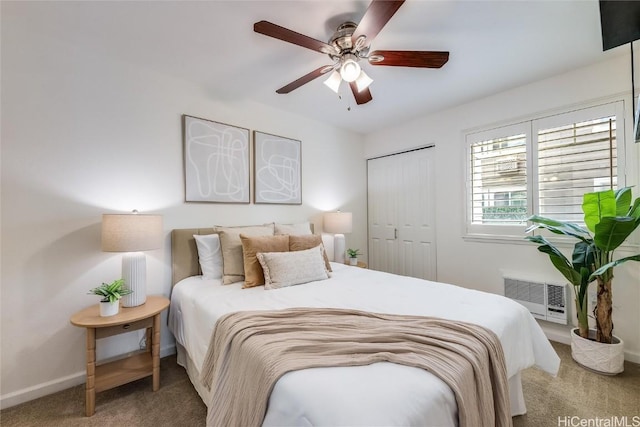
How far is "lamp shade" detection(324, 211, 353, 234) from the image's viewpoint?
136 inches

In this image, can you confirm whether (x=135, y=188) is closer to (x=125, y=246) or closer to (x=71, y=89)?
(x=125, y=246)

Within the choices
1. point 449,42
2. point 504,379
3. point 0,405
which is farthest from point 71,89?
point 504,379

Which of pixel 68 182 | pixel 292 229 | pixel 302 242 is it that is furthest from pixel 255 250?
pixel 68 182

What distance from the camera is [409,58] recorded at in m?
1.75

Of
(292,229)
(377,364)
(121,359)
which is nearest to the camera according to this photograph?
(377,364)

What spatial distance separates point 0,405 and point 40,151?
170 cm

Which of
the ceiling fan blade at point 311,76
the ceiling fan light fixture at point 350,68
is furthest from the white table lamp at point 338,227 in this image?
the ceiling fan light fixture at point 350,68

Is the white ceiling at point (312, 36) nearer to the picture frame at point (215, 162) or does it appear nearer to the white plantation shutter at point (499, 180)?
the picture frame at point (215, 162)

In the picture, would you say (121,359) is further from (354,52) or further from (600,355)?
(600,355)

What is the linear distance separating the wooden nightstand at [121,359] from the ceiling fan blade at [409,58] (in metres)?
2.33

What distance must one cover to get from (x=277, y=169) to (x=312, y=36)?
5.05ft

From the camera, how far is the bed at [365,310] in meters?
0.83

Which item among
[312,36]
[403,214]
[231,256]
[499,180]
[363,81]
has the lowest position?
[231,256]

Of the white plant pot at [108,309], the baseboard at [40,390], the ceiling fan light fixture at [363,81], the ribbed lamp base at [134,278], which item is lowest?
the baseboard at [40,390]
